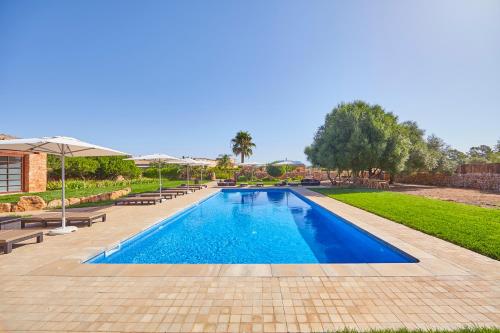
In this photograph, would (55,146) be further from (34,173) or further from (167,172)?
(167,172)

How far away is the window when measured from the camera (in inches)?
555

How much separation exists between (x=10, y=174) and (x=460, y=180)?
1284 inches

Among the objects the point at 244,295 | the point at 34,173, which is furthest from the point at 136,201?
the point at 244,295

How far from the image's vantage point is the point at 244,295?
307 cm

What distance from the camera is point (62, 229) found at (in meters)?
6.30

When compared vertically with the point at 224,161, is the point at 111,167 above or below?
below

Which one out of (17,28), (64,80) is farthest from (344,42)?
(64,80)

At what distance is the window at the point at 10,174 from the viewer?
1410 centimetres

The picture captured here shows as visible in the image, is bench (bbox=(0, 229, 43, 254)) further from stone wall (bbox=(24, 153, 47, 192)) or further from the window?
stone wall (bbox=(24, 153, 47, 192))

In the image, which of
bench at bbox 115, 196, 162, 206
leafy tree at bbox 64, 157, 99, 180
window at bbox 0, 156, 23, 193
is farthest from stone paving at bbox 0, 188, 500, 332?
leafy tree at bbox 64, 157, 99, 180

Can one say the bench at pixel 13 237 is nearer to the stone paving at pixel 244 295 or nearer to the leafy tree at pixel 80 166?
the stone paving at pixel 244 295

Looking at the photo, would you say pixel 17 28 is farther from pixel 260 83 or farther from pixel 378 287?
pixel 378 287

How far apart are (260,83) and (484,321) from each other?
20.5 meters

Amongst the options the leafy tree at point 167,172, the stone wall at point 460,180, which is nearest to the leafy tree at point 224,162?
the leafy tree at point 167,172
